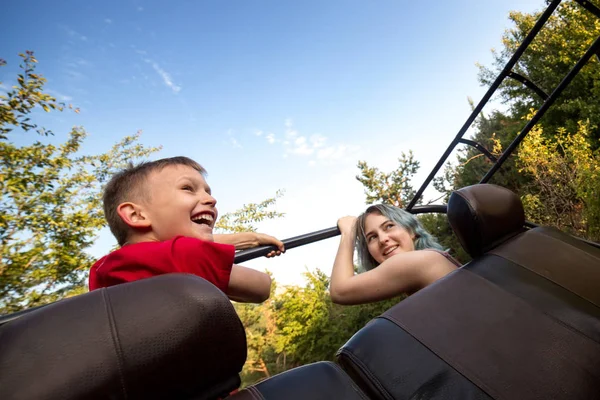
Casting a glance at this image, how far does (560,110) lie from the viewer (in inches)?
695

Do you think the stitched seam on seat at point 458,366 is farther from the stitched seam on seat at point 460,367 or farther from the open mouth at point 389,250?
the open mouth at point 389,250

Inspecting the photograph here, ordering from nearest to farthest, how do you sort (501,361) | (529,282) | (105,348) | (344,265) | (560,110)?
1. (105,348)
2. (501,361)
3. (529,282)
4. (344,265)
5. (560,110)

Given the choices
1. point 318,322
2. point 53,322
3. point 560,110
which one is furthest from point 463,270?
point 560,110

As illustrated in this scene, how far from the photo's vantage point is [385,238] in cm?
181

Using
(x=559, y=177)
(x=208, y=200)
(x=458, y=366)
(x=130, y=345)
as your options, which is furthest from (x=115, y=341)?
(x=559, y=177)

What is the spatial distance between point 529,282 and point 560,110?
22.0 m

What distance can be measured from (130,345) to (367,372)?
1.91 feet

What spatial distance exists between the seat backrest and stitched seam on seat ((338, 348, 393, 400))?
14.6 inches

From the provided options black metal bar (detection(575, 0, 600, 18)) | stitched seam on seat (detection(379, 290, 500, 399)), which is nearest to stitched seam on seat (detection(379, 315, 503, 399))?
stitched seam on seat (detection(379, 290, 500, 399))

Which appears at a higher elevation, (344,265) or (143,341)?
(143,341)

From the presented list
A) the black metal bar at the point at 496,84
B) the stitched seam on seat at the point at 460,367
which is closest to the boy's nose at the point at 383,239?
the black metal bar at the point at 496,84

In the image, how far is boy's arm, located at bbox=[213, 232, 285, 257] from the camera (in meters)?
1.54

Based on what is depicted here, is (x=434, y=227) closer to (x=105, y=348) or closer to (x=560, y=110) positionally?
(x=560, y=110)

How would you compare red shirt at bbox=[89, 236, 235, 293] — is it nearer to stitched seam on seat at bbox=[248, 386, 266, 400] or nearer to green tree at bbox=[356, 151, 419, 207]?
stitched seam on seat at bbox=[248, 386, 266, 400]
